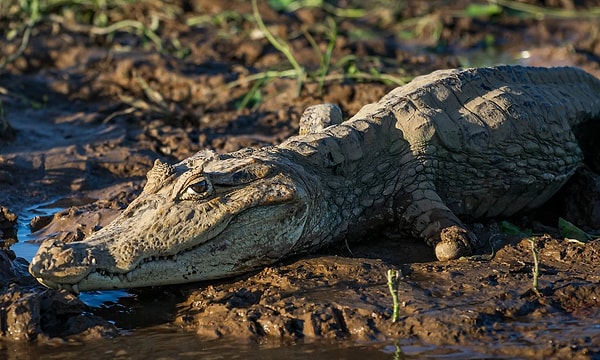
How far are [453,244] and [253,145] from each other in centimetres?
286

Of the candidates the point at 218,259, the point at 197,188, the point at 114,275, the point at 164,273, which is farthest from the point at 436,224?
the point at 114,275

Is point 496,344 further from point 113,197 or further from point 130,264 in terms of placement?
point 113,197

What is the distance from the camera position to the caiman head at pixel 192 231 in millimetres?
4918

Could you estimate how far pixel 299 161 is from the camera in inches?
219

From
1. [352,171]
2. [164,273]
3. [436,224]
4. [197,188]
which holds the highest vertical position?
[352,171]

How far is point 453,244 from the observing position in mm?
5449

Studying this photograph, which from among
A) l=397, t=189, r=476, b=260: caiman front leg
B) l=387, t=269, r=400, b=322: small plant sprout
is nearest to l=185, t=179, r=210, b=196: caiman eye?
l=387, t=269, r=400, b=322: small plant sprout

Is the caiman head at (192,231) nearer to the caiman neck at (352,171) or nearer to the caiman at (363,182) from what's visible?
the caiman at (363,182)

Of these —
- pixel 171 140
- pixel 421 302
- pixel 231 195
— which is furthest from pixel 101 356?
pixel 171 140

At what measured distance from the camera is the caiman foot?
5.45 m

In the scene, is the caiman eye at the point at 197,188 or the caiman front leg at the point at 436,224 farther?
the caiman front leg at the point at 436,224

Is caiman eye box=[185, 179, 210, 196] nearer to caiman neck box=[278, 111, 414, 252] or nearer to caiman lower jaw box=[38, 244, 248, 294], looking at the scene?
caiman lower jaw box=[38, 244, 248, 294]

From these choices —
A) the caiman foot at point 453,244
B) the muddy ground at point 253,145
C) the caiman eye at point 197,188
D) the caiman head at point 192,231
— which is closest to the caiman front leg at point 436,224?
the caiman foot at point 453,244

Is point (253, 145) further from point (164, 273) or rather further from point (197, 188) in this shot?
point (164, 273)
